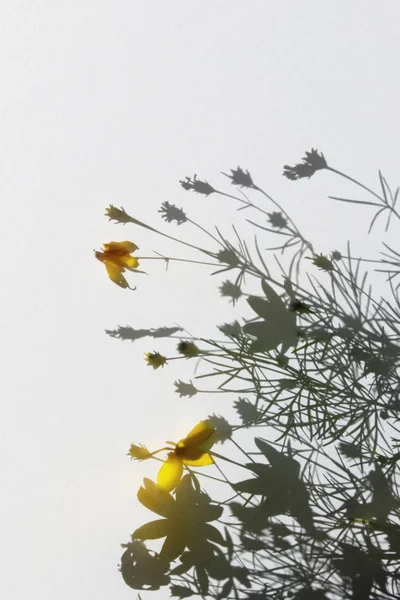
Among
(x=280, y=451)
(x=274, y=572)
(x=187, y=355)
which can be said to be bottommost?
(x=274, y=572)

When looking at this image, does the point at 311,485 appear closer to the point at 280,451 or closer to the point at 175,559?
the point at 280,451

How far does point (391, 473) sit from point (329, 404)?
0.36ft

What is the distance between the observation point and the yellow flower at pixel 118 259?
706mm

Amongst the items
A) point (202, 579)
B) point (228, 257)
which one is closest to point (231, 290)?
point (228, 257)

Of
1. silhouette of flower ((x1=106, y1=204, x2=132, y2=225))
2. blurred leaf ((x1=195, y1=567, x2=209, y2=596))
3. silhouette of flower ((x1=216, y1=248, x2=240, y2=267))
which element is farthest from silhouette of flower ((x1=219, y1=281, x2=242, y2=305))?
blurred leaf ((x1=195, y1=567, x2=209, y2=596))

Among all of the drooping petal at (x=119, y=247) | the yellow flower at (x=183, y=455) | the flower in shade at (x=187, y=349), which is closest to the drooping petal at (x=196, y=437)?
the yellow flower at (x=183, y=455)

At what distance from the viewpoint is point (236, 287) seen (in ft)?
2.38

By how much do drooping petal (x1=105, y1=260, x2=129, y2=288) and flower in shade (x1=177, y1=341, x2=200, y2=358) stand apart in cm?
10

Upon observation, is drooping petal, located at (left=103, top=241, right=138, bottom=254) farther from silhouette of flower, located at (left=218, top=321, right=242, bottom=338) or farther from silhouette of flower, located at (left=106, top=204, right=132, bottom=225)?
silhouette of flower, located at (left=218, top=321, right=242, bottom=338)

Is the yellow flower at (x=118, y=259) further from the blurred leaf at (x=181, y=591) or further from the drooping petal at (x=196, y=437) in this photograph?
the blurred leaf at (x=181, y=591)

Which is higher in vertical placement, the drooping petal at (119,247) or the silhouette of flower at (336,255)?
the drooping petal at (119,247)

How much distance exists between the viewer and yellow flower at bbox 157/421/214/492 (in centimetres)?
59

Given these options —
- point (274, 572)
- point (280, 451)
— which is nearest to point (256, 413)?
point (280, 451)

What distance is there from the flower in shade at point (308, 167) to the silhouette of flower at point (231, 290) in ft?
0.55
